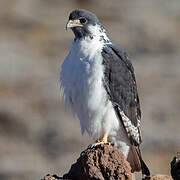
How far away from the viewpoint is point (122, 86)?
394 inches

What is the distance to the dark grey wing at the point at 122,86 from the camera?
9.80 m

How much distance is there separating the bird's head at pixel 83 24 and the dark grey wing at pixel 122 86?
31 centimetres

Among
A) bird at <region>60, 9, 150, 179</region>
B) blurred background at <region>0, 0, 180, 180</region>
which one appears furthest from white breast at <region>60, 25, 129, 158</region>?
blurred background at <region>0, 0, 180, 180</region>

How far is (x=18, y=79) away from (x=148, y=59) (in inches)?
177

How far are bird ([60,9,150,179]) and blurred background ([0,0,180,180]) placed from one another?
9.80 metres

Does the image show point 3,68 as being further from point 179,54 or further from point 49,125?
point 179,54

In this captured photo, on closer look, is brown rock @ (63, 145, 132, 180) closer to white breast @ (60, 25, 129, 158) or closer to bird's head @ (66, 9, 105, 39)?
white breast @ (60, 25, 129, 158)

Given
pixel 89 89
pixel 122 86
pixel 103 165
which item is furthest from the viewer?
pixel 122 86

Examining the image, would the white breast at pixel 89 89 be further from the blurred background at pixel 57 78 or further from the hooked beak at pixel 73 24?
the blurred background at pixel 57 78

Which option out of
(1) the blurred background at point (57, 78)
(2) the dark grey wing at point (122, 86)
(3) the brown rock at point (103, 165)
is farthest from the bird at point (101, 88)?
(1) the blurred background at point (57, 78)

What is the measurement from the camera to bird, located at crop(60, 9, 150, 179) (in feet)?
31.7

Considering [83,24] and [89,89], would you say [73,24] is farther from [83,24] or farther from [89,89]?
[89,89]

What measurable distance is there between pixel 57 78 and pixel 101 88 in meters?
15.4

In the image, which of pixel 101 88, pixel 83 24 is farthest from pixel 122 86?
pixel 83 24
